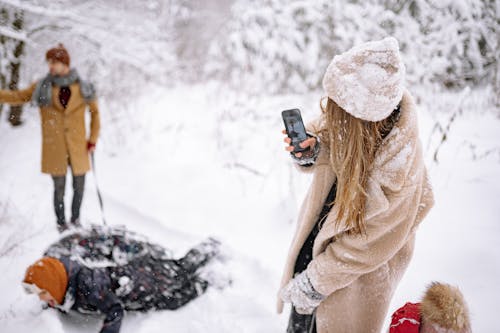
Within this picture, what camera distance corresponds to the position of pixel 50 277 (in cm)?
180

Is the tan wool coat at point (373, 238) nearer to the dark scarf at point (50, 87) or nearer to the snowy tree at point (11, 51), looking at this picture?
the dark scarf at point (50, 87)

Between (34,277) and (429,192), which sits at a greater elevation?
(429,192)

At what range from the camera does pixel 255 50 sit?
688 cm

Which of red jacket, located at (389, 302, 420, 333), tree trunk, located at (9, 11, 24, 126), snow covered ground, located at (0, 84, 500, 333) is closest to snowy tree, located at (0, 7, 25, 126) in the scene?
tree trunk, located at (9, 11, 24, 126)

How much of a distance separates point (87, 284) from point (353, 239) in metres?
1.69

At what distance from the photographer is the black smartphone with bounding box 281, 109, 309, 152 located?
141cm

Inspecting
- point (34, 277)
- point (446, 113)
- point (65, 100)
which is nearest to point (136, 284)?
point (34, 277)

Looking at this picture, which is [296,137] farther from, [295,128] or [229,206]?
[229,206]

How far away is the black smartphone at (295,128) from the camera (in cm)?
141

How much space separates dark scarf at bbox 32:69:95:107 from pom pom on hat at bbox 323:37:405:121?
8.68ft

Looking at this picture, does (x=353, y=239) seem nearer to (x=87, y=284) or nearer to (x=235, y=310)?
(x=235, y=310)

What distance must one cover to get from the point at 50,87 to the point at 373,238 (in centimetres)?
299

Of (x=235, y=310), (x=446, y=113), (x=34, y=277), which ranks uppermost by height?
(x=446, y=113)

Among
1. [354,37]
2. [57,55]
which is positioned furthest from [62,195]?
[354,37]
